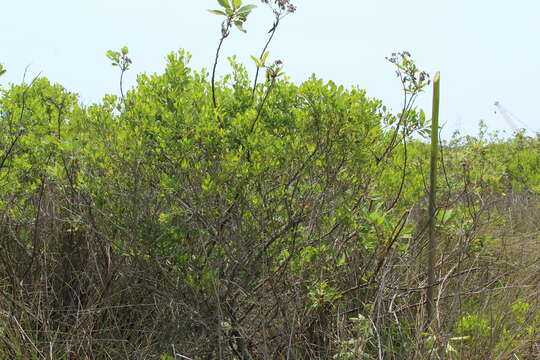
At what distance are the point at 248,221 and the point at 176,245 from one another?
1.40 feet

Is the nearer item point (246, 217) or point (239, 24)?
point (239, 24)

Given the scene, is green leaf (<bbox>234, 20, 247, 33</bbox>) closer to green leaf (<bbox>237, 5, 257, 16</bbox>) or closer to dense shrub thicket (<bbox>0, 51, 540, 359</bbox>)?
green leaf (<bbox>237, 5, 257, 16</bbox>)

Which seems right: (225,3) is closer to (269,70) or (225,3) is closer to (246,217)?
(269,70)

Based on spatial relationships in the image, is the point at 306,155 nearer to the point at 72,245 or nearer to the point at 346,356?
the point at 346,356

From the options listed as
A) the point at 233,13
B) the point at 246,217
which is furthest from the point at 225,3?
the point at 246,217

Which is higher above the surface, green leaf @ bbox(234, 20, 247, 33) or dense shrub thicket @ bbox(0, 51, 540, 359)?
green leaf @ bbox(234, 20, 247, 33)

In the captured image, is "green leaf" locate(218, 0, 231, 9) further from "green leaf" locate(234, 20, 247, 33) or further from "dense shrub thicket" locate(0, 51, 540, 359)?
"dense shrub thicket" locate(0, 51, 540, 359)

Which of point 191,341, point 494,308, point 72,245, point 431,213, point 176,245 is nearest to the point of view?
point 431,213

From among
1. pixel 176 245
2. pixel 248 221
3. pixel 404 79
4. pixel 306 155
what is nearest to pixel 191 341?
pixel 176 245

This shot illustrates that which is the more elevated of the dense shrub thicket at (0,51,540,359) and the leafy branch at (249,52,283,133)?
the leafy branch at (249,52,283,133)

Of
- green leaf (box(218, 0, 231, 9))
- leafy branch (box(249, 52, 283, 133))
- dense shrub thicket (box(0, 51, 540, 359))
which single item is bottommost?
dense shrub thicket (box(0, 51, 540, 359))

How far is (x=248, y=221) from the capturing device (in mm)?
2721

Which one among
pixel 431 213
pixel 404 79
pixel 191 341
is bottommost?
pixel 191 341

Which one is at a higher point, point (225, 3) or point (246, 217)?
point (225, 3)
